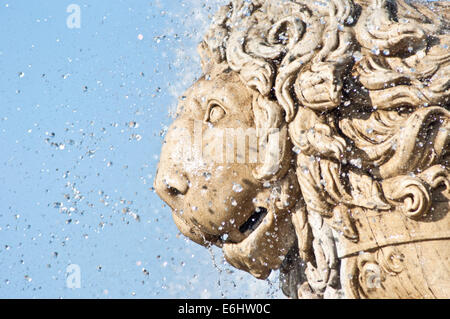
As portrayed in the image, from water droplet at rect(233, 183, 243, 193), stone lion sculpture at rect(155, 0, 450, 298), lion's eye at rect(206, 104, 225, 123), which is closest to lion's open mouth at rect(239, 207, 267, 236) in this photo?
stone lion sculpture at rect(155, 0, 450, 298)

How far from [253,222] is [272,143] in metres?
0.53

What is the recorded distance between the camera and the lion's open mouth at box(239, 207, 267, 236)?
442 centimetres

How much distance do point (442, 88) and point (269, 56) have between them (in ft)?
3.17

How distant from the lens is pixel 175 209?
4.53 metres

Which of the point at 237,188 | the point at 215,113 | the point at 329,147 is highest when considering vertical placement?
the point at 215,113

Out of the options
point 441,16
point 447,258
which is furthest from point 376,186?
point 441,16

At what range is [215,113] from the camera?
4.39 meters

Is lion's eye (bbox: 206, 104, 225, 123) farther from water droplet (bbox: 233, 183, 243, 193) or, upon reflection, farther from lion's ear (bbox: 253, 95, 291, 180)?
water droplet (bbox: 233, 183, 243, 193)

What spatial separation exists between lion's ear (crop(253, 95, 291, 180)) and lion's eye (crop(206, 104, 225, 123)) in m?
0.25

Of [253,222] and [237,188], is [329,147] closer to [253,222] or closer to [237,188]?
[237,188]

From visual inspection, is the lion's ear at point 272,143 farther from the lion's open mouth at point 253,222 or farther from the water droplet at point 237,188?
the lion's open mouth at point 253,222

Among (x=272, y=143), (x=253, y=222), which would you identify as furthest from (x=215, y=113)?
(x=253, y=222)

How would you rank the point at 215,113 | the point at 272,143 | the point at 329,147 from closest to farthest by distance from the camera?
the point at 329,147 < the point at 272,143 < the point at 215,113

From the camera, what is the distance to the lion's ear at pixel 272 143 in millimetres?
4184
